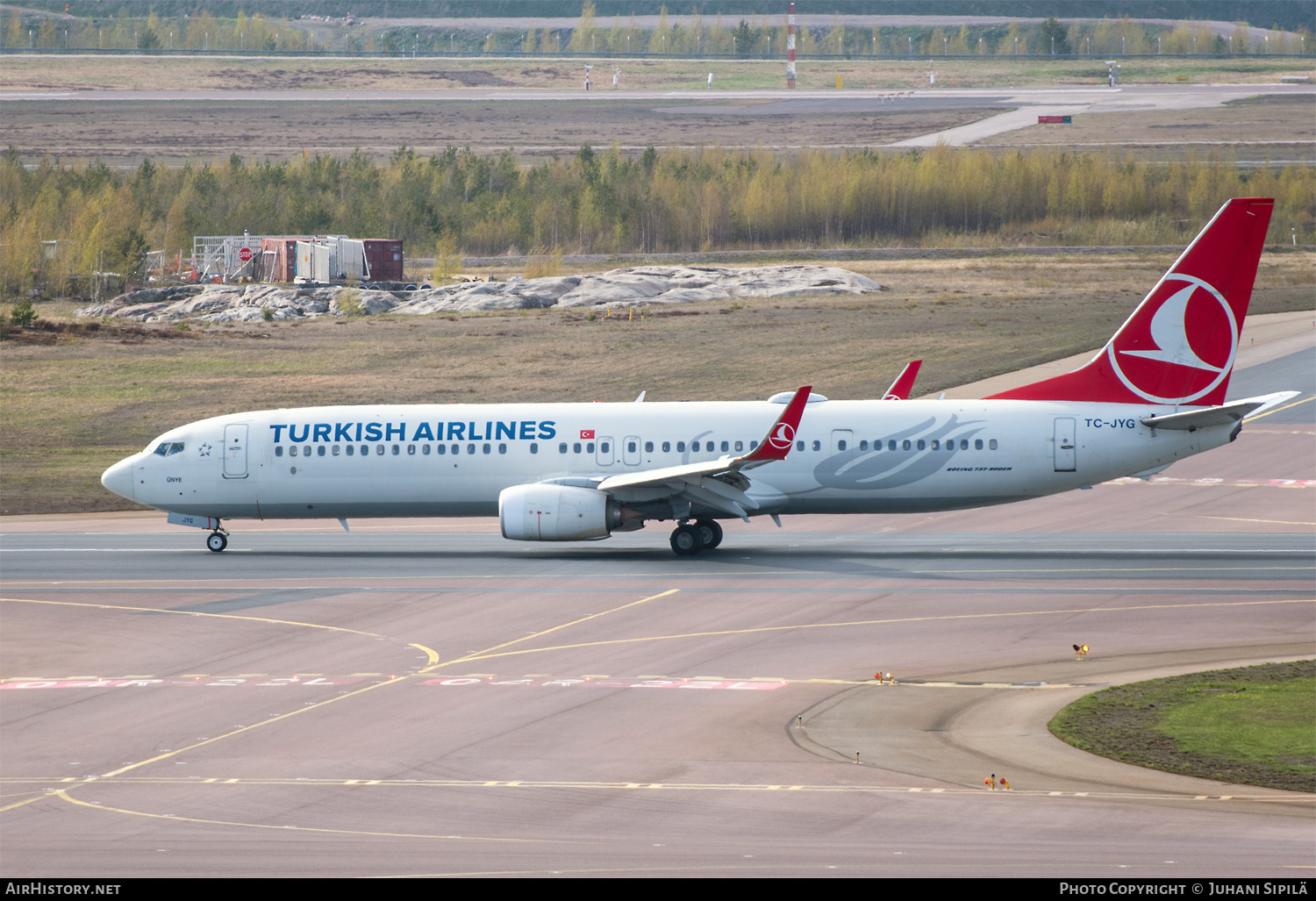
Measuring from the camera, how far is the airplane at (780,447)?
41312mm

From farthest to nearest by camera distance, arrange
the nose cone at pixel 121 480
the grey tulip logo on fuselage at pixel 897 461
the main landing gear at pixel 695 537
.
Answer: the nose cone at pixel 121 480
the main landing gear at pixel 695 537
the grey tulip logo on fuselage at pixel 897 461

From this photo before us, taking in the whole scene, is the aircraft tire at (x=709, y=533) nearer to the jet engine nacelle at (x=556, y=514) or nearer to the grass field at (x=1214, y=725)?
the jet engine nacelle at (x=556, y=514)

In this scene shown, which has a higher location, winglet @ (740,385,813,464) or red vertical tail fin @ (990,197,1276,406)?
red vertical tail fin @ (990,197,1276,406)

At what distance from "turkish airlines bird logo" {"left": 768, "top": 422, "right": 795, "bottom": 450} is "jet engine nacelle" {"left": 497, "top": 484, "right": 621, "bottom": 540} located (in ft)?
17.1

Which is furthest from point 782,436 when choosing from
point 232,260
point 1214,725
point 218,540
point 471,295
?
point 232,260

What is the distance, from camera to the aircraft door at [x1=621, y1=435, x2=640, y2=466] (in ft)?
141

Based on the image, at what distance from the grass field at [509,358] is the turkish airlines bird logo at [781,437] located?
28631mm

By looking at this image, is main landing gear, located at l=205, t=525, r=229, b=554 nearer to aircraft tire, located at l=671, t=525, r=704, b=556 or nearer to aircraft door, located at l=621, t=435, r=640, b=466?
aircraft door, located at l=621, t=435, r=640, b=466

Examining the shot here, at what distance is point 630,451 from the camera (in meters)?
43.1

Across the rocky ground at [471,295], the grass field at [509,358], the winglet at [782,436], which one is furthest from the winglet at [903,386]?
the rocky ground at [471,295]

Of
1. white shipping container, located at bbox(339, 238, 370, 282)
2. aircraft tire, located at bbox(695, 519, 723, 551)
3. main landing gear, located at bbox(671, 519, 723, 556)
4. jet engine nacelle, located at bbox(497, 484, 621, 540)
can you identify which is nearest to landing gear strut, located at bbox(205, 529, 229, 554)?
jet engine nacelle, located at bbox(497, 484, 621, 540)

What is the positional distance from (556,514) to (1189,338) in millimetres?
18018

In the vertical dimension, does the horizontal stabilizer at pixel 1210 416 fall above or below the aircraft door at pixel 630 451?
above
